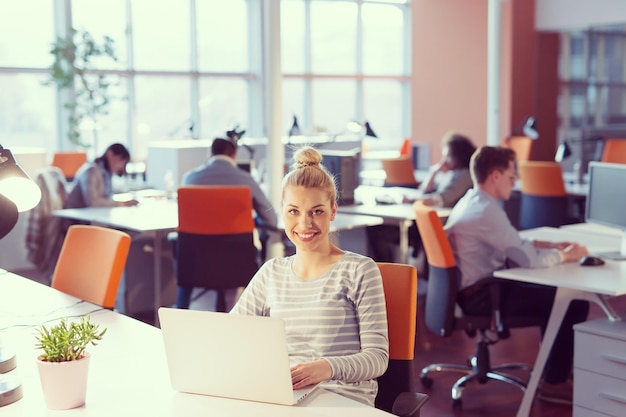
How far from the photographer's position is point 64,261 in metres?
3.21

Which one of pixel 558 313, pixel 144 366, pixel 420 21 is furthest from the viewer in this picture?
pixel 420 21

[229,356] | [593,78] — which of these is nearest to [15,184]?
[229,356]

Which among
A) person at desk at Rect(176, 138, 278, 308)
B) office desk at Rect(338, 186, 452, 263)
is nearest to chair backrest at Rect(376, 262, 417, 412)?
person at desk at Rect(176, 138, 278, 308)

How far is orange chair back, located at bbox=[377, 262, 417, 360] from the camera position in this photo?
229cm

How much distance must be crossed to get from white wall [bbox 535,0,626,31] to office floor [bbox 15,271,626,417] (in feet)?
17.3

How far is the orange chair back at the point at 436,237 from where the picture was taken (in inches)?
149

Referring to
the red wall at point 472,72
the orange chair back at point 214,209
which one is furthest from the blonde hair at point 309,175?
the red wall at point 472,72

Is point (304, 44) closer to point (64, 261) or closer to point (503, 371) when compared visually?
point (503, 371)

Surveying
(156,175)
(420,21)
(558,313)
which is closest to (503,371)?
(558,313)

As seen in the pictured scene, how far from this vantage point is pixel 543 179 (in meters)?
6.63

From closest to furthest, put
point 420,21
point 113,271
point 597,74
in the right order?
1. point 113,271
2. point 597,74
3. point 420,21

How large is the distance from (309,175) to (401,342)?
1.68ft

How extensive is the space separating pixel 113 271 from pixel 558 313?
1819 mm

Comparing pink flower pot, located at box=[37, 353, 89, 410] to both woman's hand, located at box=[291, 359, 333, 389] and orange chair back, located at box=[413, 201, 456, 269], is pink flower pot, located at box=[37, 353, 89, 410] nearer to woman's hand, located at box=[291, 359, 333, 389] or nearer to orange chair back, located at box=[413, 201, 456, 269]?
woman's hand, located at box=[291, 359, 333, 389]
